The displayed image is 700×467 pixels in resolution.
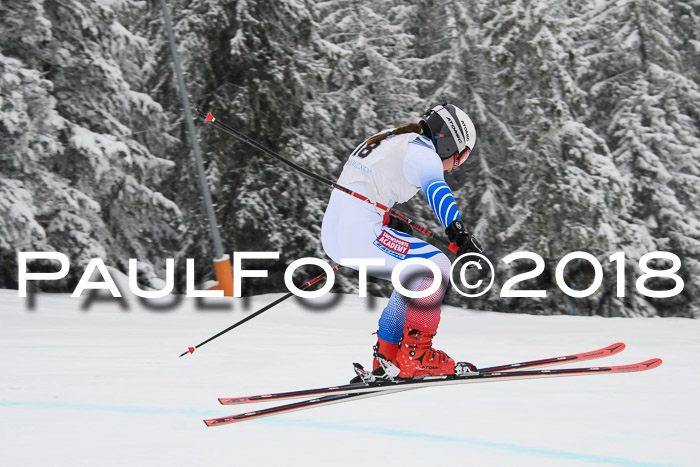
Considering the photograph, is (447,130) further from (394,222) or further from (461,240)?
(461,240)

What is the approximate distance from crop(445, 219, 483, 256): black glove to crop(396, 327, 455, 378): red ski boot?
73 centimetres

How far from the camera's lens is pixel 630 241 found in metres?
15.2

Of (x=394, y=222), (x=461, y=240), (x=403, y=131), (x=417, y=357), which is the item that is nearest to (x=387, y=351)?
(x=417, y=357)

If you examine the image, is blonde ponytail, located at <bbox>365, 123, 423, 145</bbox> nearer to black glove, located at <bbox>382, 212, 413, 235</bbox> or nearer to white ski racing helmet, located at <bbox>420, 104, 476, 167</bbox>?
white ski racing helmet, located at <bbox>420, 104, 476, 167</bbox>

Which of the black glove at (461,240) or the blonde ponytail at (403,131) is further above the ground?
the blonde ponytail at (403,131)

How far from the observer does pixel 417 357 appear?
3861mm

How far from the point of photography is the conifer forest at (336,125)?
11820 millimetres

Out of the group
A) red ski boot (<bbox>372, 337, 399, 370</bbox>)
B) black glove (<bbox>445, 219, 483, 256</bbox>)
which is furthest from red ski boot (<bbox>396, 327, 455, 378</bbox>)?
black glove (<bbox>445, 219, 483, 256</bbox>)

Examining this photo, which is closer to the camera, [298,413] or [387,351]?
[298,413]

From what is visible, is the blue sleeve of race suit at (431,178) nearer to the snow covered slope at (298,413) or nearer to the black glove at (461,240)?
the black glove at (461,240)

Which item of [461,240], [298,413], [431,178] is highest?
[431,178]

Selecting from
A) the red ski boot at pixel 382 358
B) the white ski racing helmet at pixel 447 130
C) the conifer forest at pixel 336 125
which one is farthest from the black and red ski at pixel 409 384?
the conifer forest at pixel 336 125

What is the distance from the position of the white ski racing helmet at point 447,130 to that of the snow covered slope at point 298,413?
1398 mm

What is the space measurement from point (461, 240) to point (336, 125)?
13.3m
